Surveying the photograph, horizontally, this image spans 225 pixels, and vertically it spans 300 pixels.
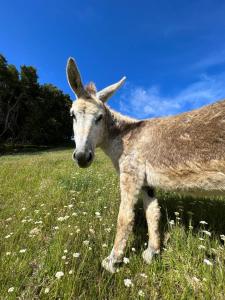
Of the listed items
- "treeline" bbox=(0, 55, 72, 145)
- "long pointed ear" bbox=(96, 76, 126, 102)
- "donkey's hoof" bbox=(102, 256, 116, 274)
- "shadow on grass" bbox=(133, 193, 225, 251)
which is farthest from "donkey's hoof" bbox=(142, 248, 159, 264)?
"treeline" bbox=(0, 55, 72, 145)

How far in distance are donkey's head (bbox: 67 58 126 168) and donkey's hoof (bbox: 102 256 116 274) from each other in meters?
1.41

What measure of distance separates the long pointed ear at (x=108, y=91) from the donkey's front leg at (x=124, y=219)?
1.71 m

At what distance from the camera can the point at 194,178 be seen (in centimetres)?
319

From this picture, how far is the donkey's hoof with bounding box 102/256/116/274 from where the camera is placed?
303 cm

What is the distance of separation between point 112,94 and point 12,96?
4454cm

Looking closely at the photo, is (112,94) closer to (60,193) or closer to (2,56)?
(60,193)

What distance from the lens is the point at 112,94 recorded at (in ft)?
16.1

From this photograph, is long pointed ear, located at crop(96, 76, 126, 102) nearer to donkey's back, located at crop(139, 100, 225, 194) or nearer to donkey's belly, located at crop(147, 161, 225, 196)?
donkey's back, located at crop(139, 100, 225, 194)

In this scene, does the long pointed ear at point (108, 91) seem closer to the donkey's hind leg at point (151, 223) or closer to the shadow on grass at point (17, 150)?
the donkey's hind leg at point (151, 223)

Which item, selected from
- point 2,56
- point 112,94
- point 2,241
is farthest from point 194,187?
point 2,56

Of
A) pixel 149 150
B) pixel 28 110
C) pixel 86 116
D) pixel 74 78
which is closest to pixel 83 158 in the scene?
pixel 86 116

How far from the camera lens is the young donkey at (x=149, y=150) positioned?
10.3 feet

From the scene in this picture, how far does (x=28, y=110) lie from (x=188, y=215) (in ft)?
156

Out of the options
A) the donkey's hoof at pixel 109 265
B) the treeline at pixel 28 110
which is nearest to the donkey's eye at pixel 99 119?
the donkey's hoof at pixel 109 265
